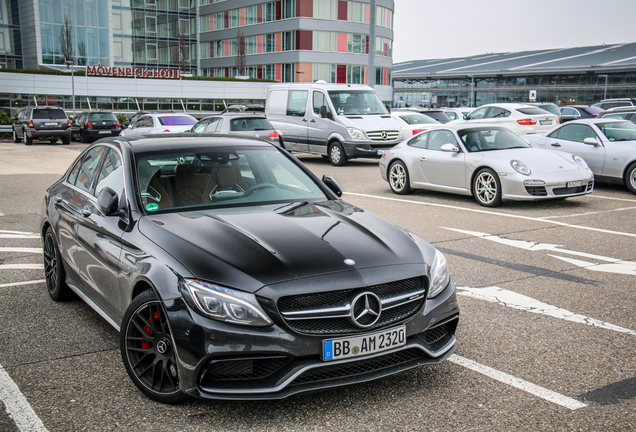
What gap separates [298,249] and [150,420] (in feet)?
3.98

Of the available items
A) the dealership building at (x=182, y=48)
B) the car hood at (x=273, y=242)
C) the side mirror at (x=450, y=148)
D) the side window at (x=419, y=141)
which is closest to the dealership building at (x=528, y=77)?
the dealership building at (x=182, y=48)

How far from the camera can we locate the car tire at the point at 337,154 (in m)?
18.8

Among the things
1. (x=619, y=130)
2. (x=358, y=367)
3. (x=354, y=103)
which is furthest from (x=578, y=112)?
(x=358, y=367)

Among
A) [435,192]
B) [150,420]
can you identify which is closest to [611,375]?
[150,420]

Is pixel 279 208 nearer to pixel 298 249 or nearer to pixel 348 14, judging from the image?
pixel 298 249

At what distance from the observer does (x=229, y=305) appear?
328cm

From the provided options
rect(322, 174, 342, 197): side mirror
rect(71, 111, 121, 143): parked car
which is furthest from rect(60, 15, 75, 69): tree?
rect(322, 174, 342, 197): side mirror

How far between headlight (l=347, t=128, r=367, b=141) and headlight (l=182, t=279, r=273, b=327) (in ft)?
50.5

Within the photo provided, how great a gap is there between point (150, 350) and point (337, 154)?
616 inches

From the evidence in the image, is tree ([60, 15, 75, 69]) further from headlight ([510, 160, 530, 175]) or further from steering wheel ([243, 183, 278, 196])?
steering wheel ([243, 183, 278, 196])

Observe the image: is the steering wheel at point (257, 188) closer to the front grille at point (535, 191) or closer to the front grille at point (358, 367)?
the front grille at point (358, 367)

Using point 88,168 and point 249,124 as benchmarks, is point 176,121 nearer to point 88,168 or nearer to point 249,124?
point 249,124

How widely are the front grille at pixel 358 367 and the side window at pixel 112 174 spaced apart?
6.64ft

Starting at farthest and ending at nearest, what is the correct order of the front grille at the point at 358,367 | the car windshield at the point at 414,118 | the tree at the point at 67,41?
1. the tree at the point at 67,41
2. the car windshield at the point at 414,118
3. the front grille at the point at 358,367
